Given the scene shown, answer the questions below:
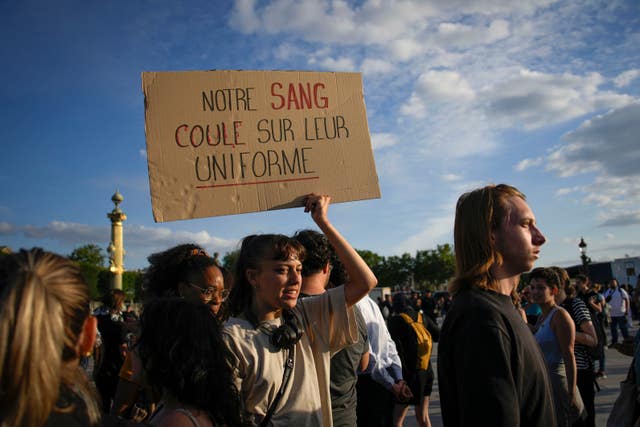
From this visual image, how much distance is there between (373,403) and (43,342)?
11.1 ft

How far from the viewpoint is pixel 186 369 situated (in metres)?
1.71

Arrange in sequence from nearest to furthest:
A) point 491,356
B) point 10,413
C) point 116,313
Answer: point 10,413, point 491,356, point 116,313

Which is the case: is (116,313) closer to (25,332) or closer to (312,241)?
(312,241)

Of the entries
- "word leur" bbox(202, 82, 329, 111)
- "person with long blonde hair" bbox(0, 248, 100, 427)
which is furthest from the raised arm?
"person with long blonde hair" bbox(0, 248, 100, 427)

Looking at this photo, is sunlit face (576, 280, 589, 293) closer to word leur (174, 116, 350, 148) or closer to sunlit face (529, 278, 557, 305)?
sunlit face (529, 278, 557, 305)

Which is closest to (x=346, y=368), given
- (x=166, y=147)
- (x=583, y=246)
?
(x=166, y=147)

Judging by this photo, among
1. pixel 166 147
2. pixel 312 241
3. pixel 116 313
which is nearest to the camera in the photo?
pixel 166 147

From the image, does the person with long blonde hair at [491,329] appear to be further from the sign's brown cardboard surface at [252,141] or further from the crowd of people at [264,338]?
the sign's brown cardboard surface at [252,141]

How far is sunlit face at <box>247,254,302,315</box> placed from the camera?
2.37m

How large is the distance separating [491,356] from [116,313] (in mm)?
4219

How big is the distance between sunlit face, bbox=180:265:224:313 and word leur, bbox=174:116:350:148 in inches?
32.5

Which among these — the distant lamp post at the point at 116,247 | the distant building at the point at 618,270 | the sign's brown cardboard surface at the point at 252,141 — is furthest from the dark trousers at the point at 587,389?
the distant lamp post at the point at 116,247

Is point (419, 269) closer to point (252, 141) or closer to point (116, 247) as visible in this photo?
point (116, 247)

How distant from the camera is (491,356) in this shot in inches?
66.3
